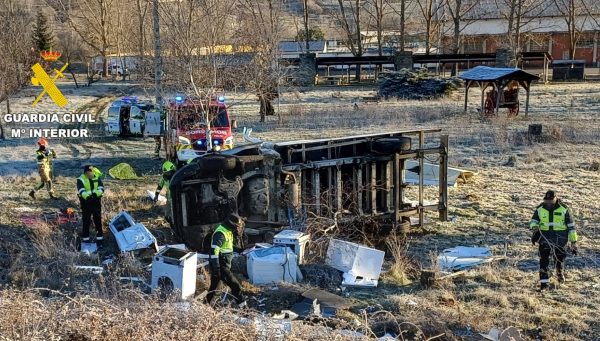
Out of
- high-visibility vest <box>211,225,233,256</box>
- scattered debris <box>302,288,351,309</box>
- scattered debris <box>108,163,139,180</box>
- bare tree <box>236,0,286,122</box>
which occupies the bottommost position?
scattered debris <box>302,288,351,309</box>

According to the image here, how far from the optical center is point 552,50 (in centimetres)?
6309

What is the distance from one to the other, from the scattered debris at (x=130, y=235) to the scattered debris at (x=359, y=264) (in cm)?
298

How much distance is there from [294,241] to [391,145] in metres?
2.86

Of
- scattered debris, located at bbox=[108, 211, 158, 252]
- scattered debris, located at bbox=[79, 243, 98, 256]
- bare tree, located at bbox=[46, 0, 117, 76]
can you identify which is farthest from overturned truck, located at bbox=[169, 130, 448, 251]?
bare tree, located at bbox=[46, 0, 117, 76]

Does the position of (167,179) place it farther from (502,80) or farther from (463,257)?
(502,80)

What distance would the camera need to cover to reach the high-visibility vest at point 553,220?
9.55m

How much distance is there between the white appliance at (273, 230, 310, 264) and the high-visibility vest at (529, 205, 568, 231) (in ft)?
11.0

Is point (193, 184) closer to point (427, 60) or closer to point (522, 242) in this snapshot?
point (522, 242)

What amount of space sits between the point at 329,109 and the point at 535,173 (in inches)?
606

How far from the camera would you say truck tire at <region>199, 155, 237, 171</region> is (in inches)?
411

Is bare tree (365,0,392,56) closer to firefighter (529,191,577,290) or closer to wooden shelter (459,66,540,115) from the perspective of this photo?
wooden shelter (459,66,540,115)

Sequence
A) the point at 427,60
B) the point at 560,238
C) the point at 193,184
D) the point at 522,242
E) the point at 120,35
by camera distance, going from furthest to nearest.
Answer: the point at 120,35, the point at 427,60, the point at 522,242, the point at 193,184, the point at 560,238

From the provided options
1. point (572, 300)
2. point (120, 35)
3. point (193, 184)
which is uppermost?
point (120, 35)

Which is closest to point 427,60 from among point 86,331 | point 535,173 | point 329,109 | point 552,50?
A: point 329,109
